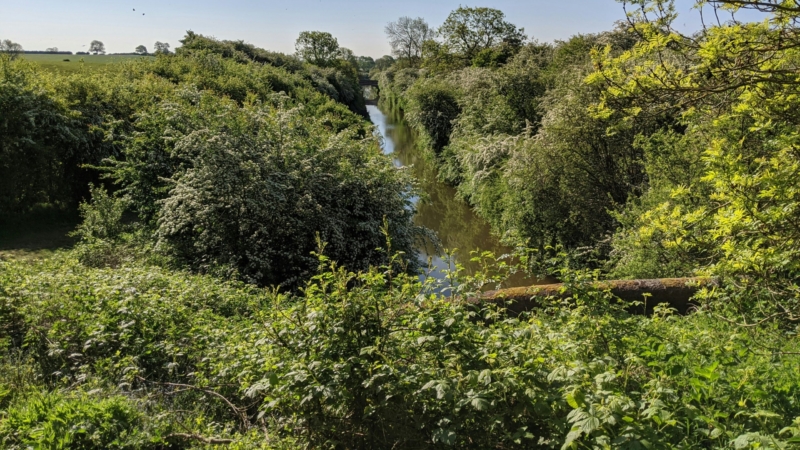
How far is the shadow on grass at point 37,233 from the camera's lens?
30.9 ft

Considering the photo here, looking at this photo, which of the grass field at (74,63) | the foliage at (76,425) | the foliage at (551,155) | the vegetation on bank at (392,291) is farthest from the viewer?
the grass field at (74,63)

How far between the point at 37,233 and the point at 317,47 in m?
51.3

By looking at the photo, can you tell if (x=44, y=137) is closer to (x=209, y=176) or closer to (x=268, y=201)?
(x=209, y=176)

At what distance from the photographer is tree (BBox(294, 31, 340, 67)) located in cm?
5666

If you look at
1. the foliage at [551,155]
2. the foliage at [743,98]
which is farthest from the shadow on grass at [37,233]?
the foliage at [743,98]

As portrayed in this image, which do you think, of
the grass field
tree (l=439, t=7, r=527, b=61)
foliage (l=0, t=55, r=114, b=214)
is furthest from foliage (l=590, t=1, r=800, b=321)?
tree (l=439, t=7, r=527, b=61)

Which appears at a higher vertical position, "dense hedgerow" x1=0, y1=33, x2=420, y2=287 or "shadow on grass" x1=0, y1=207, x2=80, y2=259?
"dense hedgerow" x1=0, y1=33, x2=420, y2=287

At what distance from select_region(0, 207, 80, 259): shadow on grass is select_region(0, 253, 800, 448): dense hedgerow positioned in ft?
19.7

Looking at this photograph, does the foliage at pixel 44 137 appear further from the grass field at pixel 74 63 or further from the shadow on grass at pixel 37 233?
the grass field at pixel 74 63

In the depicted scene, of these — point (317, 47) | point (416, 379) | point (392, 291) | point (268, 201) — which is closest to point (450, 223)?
point (268, 201)

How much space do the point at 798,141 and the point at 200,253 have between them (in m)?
8.97

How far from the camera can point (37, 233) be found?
10.5 m

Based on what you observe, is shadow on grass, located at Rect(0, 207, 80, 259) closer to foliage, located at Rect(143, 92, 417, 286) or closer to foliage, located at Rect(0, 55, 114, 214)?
foliage, located at Rect(0, 55, 114, 214)

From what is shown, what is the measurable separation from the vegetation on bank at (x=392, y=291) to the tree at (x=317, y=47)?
47.5 m
